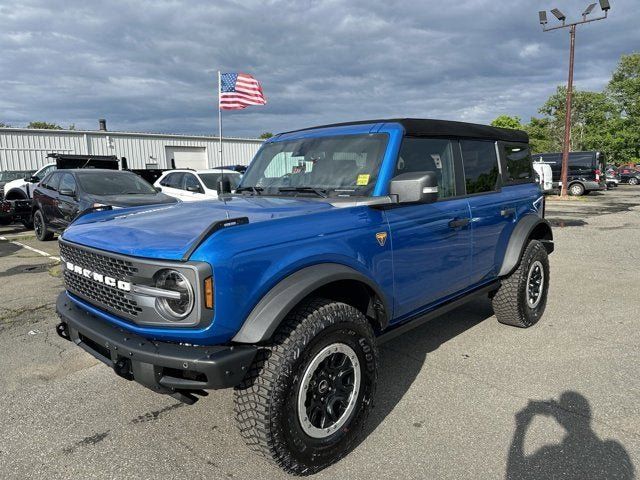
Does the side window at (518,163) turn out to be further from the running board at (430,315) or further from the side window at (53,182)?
the side window at (53,182)

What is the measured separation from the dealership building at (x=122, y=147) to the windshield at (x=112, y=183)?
31.8 feet

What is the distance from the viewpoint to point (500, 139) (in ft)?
14.1

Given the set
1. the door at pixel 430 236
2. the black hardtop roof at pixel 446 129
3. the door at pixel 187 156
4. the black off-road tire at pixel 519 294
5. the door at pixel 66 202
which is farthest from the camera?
the door at pixel 187 156

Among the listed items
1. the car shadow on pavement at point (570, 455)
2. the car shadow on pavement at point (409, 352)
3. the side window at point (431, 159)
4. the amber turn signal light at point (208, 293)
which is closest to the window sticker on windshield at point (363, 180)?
the side window at point (431, 159)

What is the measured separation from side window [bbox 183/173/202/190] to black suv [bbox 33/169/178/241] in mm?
2003

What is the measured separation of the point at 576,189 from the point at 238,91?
19095 mm

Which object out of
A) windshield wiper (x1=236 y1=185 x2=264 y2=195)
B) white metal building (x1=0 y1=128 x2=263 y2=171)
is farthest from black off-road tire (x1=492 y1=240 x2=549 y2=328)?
white metal building (x1=0 y1=128 x2=263 y2=171)

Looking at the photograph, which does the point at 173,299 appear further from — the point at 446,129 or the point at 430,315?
the point at 446,129

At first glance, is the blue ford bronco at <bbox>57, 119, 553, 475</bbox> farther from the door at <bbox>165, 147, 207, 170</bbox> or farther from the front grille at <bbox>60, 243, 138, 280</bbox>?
the door at <bbox>165, 147, 207, 170</bbox>

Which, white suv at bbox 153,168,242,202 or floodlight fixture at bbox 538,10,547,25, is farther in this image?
floodlight fixture at bbox 538,10,547,25

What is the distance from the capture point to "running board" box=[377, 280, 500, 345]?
10.2 feet

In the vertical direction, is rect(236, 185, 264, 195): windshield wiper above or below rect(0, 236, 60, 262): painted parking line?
above

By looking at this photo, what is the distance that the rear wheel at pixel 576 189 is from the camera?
24.0m

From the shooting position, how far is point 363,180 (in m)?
3.08
